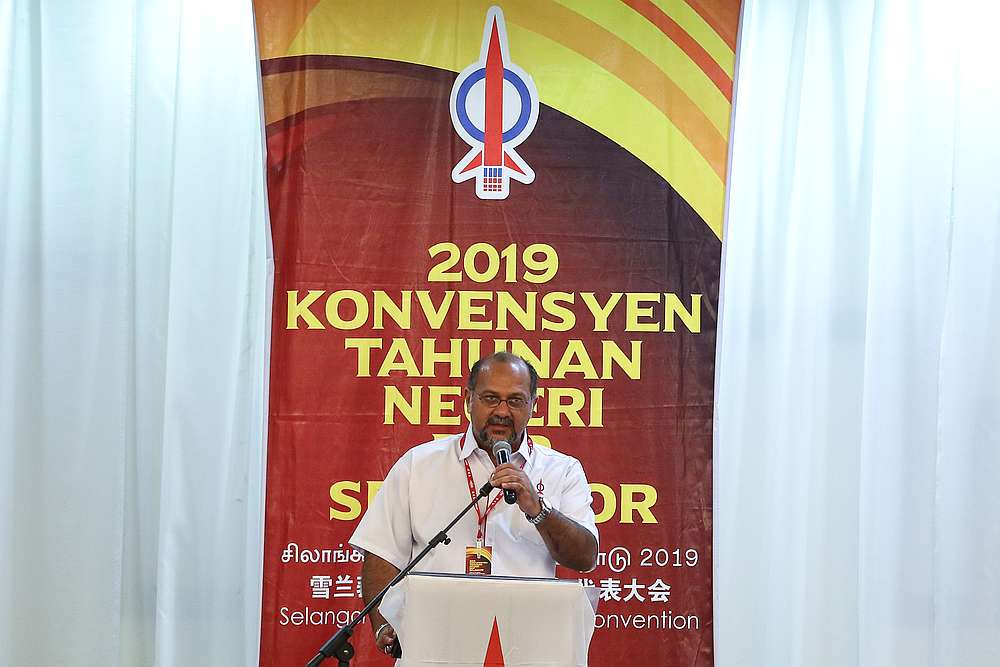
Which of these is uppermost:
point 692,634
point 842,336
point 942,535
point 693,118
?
point 693,118

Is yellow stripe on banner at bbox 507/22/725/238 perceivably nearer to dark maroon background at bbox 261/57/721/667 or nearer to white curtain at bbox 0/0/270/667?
dark maroon background at bbox 261/57/721/667

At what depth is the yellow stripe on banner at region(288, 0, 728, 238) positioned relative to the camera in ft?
12.2

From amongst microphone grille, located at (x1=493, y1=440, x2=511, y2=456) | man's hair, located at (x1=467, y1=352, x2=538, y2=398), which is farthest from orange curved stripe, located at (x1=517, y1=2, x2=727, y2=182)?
microphone grille, located at (x1=493, y1=440, x2=511, y2=456)

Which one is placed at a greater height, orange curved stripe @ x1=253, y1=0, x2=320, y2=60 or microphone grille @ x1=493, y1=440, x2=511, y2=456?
orange curved stripe @ x1=253, y1=0, x2=320, y2=60

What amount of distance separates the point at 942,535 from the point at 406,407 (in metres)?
1.88

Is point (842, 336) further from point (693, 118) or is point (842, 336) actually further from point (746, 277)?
point (693, 118)

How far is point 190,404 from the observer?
362 cm

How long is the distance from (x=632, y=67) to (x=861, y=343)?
1265 mm

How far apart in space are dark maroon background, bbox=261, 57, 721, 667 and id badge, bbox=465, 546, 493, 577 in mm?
861

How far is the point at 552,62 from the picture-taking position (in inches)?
147

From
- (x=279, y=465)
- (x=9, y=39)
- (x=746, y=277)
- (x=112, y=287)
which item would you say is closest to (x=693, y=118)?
(x=746, y=277)

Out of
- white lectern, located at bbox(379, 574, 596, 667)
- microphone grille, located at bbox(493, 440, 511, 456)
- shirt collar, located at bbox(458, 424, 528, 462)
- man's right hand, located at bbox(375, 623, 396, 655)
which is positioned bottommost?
man's right hand, located at bbox(375, 623, 396, 655)

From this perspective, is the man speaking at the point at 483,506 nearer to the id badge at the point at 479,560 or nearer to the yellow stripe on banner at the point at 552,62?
the id badge at the point at 479,560

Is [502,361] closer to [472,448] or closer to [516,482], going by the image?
[472,448]
